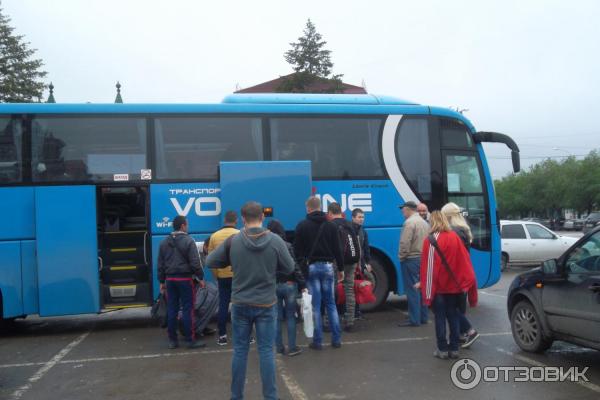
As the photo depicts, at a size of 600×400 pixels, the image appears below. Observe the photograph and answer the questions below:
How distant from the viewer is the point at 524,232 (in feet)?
54.8

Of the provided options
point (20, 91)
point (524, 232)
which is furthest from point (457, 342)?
point (20, 91)

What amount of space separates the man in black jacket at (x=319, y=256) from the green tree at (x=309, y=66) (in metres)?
32.3

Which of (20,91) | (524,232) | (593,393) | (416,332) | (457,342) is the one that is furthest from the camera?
(20,91)

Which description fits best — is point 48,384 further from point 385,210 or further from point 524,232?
point 524,232

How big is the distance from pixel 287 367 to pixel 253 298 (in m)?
1.95

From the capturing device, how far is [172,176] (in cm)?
895

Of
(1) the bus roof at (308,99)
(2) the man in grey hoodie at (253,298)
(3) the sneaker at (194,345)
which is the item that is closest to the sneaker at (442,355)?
(2) the man in grey hoodie at (253,298)

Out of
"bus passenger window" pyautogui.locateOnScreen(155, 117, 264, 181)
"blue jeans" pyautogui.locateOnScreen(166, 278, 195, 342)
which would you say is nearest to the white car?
"bus passenger window" pyautogui.locateOnScreen(155, 117, 264, 181)

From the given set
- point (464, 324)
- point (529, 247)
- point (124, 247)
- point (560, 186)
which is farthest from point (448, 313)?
point (560, 186)

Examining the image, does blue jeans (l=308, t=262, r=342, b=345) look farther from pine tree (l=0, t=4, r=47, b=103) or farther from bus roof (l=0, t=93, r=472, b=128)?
pine tree (l=0, t=4, r=47, b=103)

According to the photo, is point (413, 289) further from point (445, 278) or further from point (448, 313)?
point (445, 278)

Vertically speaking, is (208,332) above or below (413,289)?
below

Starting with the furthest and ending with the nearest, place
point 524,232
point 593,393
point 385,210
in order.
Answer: point 524,232, point 385,210, point 593,393

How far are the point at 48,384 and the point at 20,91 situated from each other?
36.5 m
